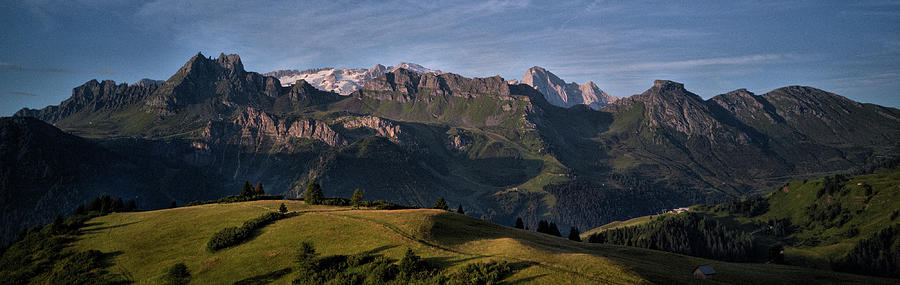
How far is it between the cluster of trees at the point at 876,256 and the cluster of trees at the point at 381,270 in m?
181

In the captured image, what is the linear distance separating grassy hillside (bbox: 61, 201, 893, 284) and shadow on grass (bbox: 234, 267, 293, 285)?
180mm

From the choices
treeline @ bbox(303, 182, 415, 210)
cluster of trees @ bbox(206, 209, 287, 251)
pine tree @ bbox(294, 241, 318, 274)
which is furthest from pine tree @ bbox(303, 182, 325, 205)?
pine tree @ bbox(294, 241, 318, 274)

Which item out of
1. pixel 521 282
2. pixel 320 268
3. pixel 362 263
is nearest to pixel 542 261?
pixel 521 282

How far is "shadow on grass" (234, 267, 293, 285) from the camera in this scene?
48.4m

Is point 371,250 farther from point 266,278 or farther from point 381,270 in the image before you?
point 266,278

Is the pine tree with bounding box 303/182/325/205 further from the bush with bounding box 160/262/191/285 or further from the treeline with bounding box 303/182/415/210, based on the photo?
the bush with bounding box 160/262/191/285

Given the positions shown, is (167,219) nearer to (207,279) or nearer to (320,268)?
(207,279)

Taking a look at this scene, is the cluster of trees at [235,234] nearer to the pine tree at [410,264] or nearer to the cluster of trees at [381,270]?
the cluster of trees at [381,270]

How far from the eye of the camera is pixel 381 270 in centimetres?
4562

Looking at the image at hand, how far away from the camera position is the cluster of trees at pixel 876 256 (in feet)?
513

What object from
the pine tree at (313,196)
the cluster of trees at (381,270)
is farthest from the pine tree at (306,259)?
the pine tree at (313,196)

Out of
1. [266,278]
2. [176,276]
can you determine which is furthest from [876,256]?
[176,276]

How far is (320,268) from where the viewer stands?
48469 mm

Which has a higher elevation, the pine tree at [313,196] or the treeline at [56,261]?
the pine tree at [313,196]
